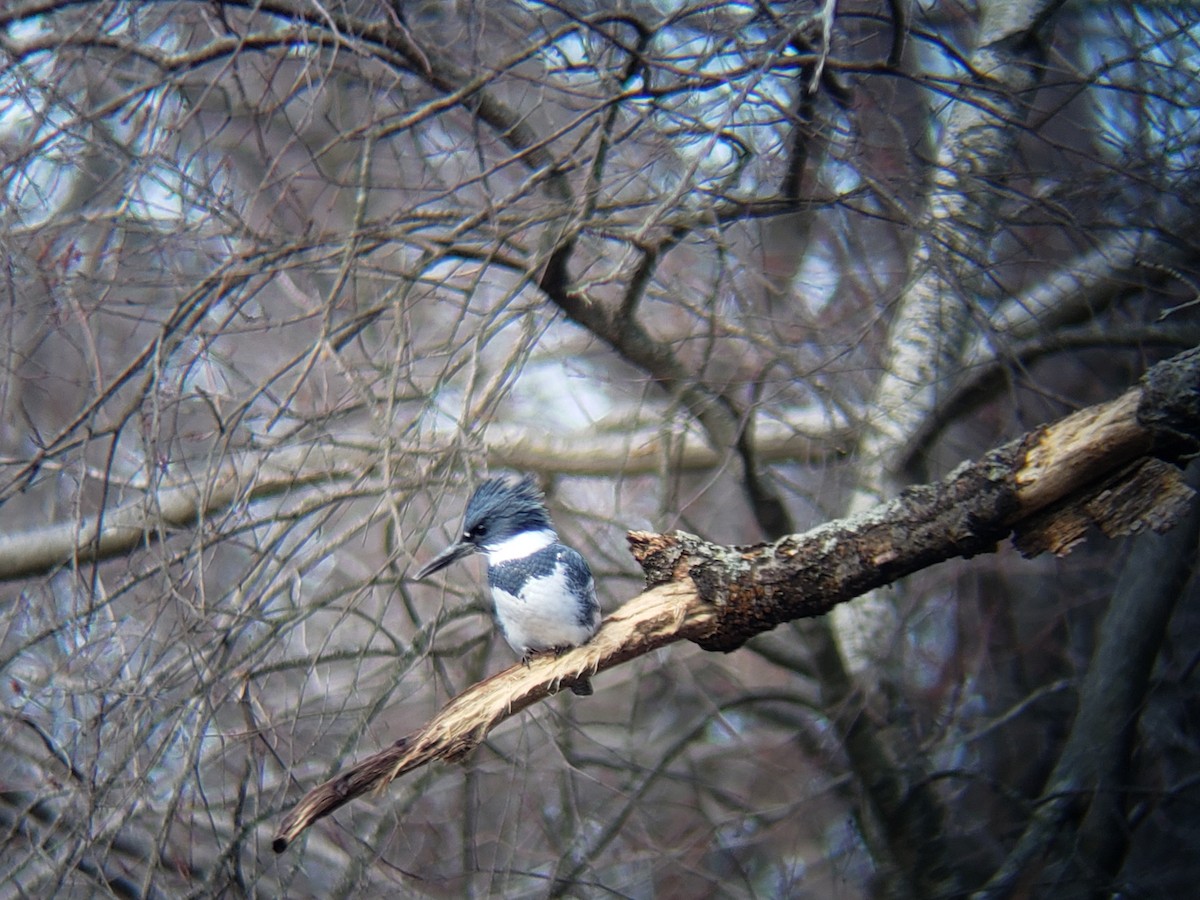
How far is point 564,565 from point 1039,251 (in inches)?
88.2

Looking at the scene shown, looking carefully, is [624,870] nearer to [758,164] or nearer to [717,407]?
[717,407]

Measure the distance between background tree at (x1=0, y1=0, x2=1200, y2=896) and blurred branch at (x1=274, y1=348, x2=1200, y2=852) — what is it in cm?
21

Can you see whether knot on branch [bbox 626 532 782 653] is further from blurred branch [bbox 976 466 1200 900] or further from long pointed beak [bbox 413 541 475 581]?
blurred branch [bbox 976 466 1200 900]

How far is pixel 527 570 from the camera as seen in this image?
2805 mm

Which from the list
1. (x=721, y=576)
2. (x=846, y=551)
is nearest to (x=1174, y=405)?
(x=846, y=551)

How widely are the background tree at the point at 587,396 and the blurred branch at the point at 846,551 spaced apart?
212 mm

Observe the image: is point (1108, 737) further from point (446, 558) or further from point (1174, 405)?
point (446, 558)

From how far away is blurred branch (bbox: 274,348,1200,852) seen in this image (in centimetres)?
200

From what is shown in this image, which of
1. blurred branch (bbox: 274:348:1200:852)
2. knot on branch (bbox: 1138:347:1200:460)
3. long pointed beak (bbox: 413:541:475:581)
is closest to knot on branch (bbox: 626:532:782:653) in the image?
blurred branch (bbox: 274:348:1200:852)

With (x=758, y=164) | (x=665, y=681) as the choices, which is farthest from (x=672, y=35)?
(x=665, y=681)

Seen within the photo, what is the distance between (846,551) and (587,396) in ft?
7.73

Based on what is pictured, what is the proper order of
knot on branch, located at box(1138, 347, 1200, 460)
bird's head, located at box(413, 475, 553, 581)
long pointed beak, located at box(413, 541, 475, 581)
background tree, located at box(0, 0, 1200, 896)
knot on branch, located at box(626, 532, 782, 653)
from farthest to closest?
bird's head, located at box(413, 475, 553, 581)
long pointed beak, located at box(413, 541, 475, 581)
background tree, located at box(0, 0, 1200, 896)
knot on branch, located at box(626, 532, 782, 653)
knot on branch, located at box(1138, 347, 1200, 460)

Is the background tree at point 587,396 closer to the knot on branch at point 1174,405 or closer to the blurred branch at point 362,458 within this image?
the blurred branch at point 362,458

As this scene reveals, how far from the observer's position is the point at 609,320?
142 inches
